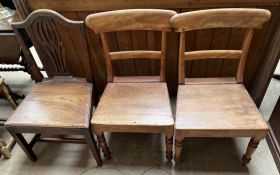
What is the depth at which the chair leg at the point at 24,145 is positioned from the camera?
138 cm

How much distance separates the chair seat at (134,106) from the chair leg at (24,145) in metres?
0.53

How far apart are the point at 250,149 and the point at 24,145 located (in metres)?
1.43

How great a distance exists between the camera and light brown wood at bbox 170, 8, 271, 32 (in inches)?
45.4

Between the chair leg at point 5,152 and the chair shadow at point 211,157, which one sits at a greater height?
the chair leg at point 5,152

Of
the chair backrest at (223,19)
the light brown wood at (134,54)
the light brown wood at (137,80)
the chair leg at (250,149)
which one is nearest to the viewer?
the chair backrest at (223,19)

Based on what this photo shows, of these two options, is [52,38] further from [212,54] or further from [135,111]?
[212,54]

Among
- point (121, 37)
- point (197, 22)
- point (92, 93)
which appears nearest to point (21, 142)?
point (92, 93)

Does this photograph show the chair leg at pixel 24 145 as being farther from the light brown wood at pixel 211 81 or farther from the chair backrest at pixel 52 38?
the light brown wood at pixel 211 81

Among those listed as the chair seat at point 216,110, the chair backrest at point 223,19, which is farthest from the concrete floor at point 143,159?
the chair backrest at point 223,19

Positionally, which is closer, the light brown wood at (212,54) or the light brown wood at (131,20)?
the light brown wood at (131,20)

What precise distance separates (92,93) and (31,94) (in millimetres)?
408

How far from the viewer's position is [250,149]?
1.32m

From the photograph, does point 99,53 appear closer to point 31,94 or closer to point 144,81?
point 144,81

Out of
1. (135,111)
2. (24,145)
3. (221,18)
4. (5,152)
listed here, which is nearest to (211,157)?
(135,111)
